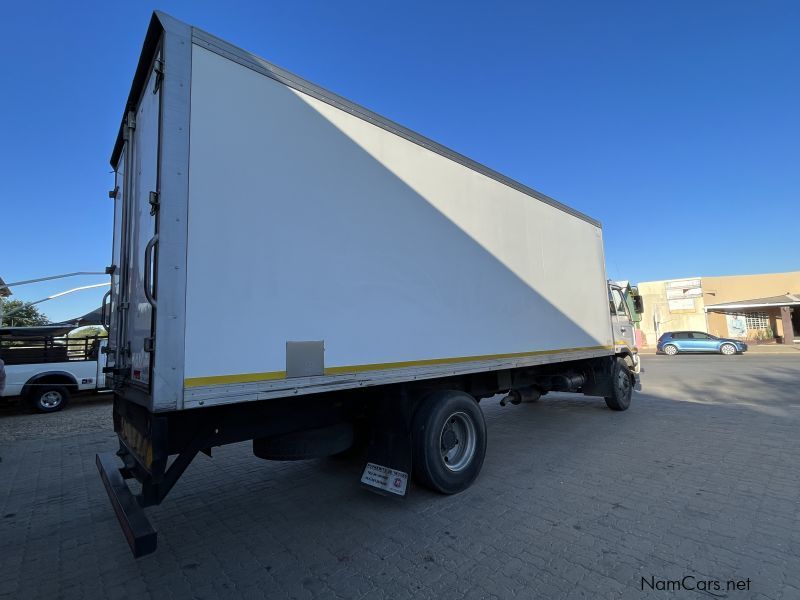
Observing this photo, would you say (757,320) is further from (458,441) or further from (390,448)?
(390,448)

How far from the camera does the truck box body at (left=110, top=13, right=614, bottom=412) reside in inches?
101

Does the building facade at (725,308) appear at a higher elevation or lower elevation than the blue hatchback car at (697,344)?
higher

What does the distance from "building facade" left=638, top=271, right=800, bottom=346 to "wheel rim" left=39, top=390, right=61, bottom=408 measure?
38498mm

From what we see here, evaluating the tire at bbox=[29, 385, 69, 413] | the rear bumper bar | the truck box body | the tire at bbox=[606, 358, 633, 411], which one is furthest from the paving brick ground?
the tire at bbox=[29, 385, 69, 413]

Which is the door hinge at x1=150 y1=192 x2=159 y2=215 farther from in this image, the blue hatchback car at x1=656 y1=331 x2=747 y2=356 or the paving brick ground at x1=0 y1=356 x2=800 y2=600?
the blue hatchback car at x1=656 y1=331 x2=747 y2=356

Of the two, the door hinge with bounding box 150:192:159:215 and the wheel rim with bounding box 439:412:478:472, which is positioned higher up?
the door hinge with bounding box 150:192:159:215

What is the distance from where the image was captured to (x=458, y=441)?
4641 mm

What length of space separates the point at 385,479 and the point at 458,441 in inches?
41.5

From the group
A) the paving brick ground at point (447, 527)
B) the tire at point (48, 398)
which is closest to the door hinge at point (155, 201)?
the paving brick ground at point (447, 527)

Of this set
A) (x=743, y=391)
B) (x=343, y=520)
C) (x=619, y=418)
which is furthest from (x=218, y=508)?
(x=743, y=391)

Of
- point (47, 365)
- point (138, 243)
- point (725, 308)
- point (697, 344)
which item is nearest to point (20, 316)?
point (47, 365)

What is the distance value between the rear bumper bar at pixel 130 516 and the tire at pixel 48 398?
30.9 feet

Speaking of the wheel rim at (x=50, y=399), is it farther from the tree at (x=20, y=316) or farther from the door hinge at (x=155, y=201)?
the tree at (x=20, y=316)

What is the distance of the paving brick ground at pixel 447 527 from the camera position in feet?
9.21
